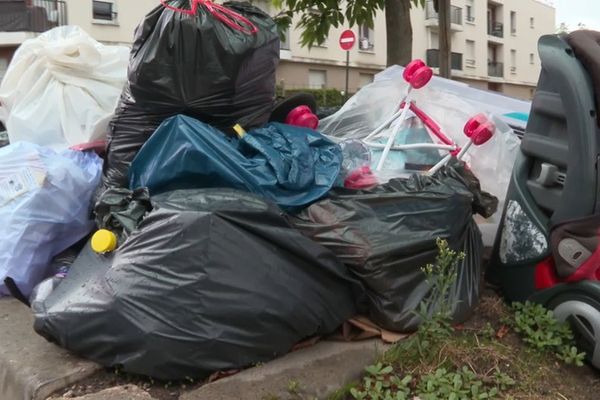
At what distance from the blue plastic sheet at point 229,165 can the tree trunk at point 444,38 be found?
3066mm

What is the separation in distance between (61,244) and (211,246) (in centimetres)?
111

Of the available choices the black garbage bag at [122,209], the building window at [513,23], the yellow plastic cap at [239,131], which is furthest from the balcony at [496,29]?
the black garbage bag at [122,209]

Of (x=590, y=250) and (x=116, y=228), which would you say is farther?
(x=116, y=228)

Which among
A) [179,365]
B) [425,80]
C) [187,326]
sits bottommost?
[179,365]

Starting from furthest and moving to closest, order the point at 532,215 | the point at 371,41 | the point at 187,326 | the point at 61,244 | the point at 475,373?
the point at 371,41, the point at 61,244, the point at 532,215, the point at 475,373, the point at 187,326

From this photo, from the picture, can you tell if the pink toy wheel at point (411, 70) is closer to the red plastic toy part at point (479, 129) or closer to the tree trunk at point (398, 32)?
the red plastic toy part at point (479, 129)

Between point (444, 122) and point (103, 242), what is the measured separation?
187cm

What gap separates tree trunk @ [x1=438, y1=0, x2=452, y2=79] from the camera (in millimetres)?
5055

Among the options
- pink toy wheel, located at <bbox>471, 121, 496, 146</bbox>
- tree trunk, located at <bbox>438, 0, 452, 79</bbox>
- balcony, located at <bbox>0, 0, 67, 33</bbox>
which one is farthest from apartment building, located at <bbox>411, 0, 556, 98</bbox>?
pink toy wheel, located at <bbox>471, 121, 496, 146</bbox>

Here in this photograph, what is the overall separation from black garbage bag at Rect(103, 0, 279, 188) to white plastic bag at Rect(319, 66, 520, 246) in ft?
2.38

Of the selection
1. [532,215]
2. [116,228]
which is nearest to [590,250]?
[532,215]

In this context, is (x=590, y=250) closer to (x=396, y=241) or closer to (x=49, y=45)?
(x=396, y=241)

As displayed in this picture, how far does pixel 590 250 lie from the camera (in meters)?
2.07

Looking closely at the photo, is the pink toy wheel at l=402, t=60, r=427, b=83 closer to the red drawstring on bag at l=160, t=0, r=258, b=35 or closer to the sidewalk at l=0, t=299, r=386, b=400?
the red drawstring on bag at l=160, t=0, r=258, b=35
